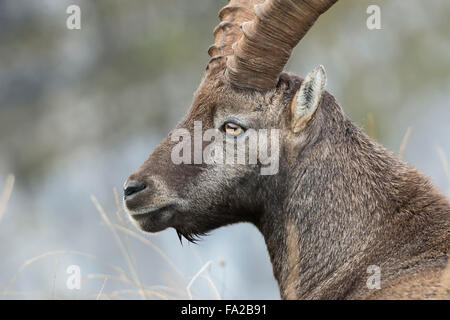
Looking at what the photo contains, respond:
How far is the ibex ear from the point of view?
6.43m

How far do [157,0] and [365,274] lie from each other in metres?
24.6

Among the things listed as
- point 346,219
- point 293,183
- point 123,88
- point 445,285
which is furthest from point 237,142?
point 123,88

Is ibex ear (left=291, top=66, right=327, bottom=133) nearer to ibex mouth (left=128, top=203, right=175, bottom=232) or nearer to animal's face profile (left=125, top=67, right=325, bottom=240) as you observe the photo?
animal's face profile (left=125, top=67, right=325, bottom=240)

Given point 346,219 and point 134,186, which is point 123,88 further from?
point 346,219

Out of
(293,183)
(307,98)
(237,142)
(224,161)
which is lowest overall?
(293,183)

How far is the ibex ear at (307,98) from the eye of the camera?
6.43 meters

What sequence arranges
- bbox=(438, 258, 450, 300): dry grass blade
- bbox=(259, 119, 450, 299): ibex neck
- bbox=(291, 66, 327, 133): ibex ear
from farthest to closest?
bbox=(291, 66, 327, 133): ibex ear < bbox=(259, 119, 450, 299): ibex neck < bbox=(438, 258, 450, 300): dry grass blade

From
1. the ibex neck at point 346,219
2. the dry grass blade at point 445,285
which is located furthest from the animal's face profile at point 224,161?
the dry grass blade at point 445,285

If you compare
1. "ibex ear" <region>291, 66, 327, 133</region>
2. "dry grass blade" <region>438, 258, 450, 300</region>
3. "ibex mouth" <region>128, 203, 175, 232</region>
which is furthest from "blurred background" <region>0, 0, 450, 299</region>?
"dry grass blade" <region>438, 258, 450, 300</region>

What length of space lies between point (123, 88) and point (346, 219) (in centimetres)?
2335

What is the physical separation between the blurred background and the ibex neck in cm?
1663

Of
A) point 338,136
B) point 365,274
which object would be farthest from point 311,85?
point 365,274

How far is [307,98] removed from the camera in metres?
6.53

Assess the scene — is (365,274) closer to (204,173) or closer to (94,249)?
(204,173)
